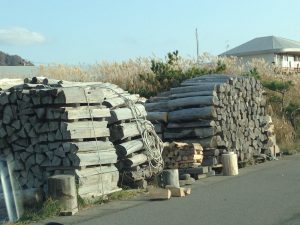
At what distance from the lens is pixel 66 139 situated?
10.5m

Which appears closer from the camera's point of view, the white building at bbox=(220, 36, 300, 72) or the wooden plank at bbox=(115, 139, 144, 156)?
the wooden plank at bbox=(115, 139, 144, 156)

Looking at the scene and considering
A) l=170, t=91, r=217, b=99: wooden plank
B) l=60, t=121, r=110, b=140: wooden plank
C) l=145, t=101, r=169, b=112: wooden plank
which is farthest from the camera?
l=145, t=101, r=169, b=112: wooden plank

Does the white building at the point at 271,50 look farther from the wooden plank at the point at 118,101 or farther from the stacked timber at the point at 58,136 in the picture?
the stacked timber at the point at 58,136

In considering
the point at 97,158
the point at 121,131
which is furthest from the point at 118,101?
the point at 97,158

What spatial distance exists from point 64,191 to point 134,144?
288 cm

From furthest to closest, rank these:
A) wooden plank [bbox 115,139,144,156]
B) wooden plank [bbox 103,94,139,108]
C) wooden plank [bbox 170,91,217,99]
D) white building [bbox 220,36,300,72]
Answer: white building [bbox 220,36,300,72] < wooden plank [bbox 170,91,217,99] < wooden plank [bbox 103,94,139,108] < wooden plank [bbox 115,139,144,156]

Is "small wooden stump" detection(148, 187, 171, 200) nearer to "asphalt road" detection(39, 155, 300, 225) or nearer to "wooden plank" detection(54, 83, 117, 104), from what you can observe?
"asphalt road" detection(39, 155, 300, 225)

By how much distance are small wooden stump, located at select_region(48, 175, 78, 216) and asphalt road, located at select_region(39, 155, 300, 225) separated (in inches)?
8.3

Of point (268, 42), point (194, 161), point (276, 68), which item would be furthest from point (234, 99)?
point (268, 42)

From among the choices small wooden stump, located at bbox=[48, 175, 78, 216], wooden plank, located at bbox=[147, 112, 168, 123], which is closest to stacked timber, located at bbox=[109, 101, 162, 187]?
wooden plank, located at bbox=[147, 112, 168, 123]

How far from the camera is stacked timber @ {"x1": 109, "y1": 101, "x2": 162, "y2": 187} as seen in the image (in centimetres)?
1174

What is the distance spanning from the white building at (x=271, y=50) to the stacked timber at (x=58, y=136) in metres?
36.2

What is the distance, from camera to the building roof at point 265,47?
48.7m

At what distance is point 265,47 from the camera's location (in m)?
49.7
